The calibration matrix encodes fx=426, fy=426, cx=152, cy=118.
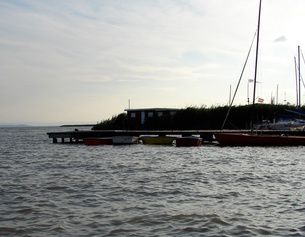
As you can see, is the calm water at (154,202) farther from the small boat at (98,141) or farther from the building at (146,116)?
the building at (146,116)

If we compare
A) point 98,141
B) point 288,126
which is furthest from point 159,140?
point 288,126

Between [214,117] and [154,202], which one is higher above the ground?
[214,117]

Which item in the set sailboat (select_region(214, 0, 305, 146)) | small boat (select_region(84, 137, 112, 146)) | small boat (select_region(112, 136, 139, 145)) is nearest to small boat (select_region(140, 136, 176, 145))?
small boat (select_region(112, 136, 139, 145))

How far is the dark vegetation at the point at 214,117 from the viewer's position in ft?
209

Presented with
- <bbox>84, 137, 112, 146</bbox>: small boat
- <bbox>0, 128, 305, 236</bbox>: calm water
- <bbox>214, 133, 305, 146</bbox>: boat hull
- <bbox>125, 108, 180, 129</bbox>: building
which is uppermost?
<bbox>125, 108, 180, 129</bbox>: building

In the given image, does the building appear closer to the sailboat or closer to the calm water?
the sailboat

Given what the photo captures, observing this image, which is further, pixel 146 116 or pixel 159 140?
pixel 146 116

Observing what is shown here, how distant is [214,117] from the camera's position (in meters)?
65.2

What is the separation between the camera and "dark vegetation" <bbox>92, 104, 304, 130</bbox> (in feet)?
209

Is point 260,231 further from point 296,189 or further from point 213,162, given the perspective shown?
point 213,162

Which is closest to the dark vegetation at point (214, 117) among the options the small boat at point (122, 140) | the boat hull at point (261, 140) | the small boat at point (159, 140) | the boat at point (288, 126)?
the boat at point (288, 126)

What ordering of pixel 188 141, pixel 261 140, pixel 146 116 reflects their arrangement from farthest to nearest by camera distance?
pixel 146 116
pixel 188 141
pixel 261 140

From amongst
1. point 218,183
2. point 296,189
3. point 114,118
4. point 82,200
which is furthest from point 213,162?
point 114,118

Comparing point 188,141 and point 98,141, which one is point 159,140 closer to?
point 188,141
